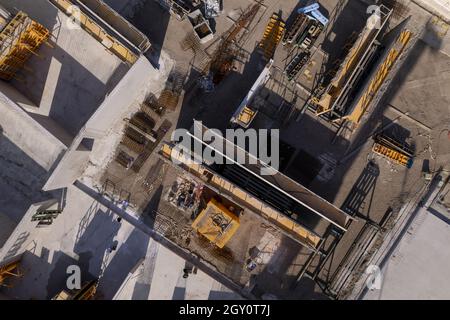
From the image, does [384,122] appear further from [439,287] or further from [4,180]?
[4,180]

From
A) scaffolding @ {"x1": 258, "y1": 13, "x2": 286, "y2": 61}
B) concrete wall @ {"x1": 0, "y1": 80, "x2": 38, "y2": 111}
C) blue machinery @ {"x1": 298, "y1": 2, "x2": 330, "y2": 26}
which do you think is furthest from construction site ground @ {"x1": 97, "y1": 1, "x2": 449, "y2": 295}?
concrete wall @ {"x1": 0, "y1": 80, "x2": 38, "y2": 111}

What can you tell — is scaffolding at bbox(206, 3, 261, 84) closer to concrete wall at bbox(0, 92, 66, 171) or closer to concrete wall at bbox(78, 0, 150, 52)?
concrete wall at bbox(78, 0, 150, 52)

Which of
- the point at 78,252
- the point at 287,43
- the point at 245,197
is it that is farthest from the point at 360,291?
the point at 78,252

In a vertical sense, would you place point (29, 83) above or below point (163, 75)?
below

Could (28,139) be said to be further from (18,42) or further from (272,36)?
(272,36)

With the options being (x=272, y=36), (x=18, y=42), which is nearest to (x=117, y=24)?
(x=18, y=42)

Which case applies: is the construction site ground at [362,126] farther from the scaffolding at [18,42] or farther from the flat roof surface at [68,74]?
the scaffolding at [18,42]
